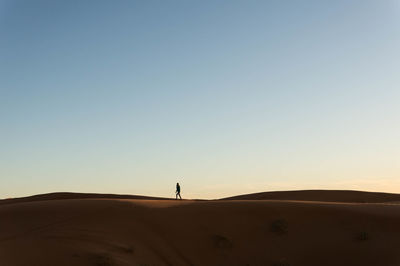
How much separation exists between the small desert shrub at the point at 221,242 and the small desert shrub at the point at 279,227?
2.07 metres

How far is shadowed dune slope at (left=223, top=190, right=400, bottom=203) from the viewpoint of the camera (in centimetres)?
4191

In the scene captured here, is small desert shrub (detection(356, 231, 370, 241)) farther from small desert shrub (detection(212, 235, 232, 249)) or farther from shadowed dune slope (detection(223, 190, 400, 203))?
shadowed dune slope (detection(223, 190, 400, 203))

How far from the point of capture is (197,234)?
17844 millimetres

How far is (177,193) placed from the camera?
35906 mm

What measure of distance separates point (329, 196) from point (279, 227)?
27.7m

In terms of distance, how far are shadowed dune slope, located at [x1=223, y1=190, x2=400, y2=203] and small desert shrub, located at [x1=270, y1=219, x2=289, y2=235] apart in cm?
2315

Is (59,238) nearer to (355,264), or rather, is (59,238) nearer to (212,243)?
(212,243)

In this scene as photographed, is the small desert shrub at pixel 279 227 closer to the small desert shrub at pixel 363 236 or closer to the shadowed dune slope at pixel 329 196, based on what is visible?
the small desert shrub at pixel 363 236

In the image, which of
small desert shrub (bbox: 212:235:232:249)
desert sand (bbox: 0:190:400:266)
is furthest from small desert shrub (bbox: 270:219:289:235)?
small desert shrub (bbox: 212:235:232:249)

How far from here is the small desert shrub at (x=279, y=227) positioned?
1834 cm

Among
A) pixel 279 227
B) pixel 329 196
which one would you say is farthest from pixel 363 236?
pixel 329 196

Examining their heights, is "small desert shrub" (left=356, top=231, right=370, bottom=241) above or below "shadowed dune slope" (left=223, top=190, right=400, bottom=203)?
below

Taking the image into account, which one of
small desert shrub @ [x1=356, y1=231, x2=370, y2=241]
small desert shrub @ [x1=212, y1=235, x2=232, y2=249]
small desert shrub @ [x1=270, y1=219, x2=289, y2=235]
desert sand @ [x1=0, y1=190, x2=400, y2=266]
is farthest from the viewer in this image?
small desert shrub @ [x1=270, y1=219, x2=289, y2=235]

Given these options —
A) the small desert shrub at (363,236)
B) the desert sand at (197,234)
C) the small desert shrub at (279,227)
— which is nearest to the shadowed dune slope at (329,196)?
the desert sand at (197,234)
